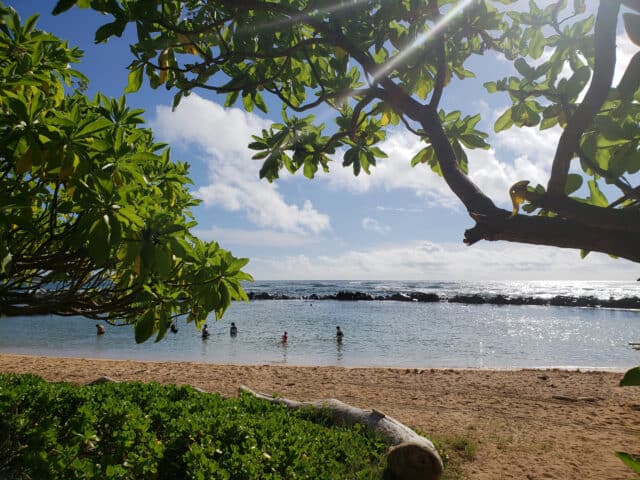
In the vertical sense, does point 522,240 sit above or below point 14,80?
below

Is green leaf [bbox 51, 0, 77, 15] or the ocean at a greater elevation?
green leaf [bbox 51, 0, 77, 15]

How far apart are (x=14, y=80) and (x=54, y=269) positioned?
186cm

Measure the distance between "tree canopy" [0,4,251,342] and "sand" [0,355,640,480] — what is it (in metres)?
4.65

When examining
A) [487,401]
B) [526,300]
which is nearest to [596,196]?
[487,401]

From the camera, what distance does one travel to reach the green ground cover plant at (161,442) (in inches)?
149

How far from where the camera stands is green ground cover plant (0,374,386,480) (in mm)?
3779

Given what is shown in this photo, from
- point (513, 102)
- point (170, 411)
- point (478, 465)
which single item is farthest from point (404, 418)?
point (513, 102)

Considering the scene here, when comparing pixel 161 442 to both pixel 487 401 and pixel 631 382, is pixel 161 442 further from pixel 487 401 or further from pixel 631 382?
pixel 487 401

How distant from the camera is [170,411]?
5.14 meters

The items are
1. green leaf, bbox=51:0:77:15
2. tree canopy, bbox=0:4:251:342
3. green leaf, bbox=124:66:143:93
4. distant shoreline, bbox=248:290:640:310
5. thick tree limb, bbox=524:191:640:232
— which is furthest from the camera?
distant shoreline, bbox=248:290:640:310

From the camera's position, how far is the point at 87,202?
214 centimetres

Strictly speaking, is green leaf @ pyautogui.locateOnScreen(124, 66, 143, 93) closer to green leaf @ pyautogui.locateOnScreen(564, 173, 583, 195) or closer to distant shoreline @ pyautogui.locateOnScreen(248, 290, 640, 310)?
green leaf @ pyautogui.locateOnScreen(564, 173, 583, 195)

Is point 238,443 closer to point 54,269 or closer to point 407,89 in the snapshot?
point 54,269

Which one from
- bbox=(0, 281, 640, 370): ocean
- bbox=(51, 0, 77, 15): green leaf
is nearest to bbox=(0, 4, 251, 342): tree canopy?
bbox=(51, 0, 77, 15): green leaf
